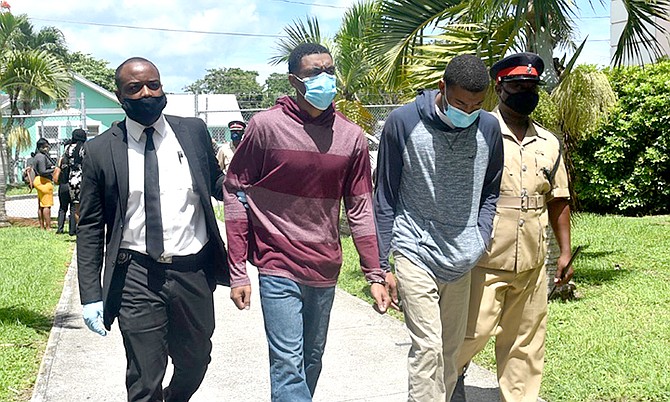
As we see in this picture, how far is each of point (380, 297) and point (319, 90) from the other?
100 cm

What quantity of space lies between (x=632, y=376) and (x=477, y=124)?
85.0 inches

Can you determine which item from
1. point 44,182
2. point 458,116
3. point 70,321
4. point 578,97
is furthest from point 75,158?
point 458,116

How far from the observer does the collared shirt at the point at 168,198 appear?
3754 millimetres

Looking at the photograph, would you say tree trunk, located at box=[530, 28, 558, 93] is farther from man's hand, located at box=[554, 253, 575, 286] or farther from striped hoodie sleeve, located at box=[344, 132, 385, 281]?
striped hoodie sleeve, located at box=[344, 132, 385, 281]

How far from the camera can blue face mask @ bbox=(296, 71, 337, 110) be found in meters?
3.71

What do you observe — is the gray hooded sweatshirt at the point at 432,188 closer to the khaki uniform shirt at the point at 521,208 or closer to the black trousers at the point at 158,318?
the khaki uniform shirt at the point at 521,208

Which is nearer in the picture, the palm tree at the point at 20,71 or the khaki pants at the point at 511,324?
the khaki pants at the point at 511,324

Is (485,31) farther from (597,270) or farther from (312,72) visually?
(312,72)

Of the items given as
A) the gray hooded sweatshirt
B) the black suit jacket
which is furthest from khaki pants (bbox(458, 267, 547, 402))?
the black suit jacket

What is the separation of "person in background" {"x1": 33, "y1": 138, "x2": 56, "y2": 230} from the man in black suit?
11.6 metres

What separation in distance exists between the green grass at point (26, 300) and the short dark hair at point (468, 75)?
11.1 feet

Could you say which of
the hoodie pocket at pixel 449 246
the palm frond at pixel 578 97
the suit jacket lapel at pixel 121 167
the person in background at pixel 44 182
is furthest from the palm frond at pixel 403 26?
the person in background at pixel 44 182

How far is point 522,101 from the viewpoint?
171 inches

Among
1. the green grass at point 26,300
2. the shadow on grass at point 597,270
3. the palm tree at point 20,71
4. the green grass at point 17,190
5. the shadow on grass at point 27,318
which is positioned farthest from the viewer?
the green grass at point 17,190
